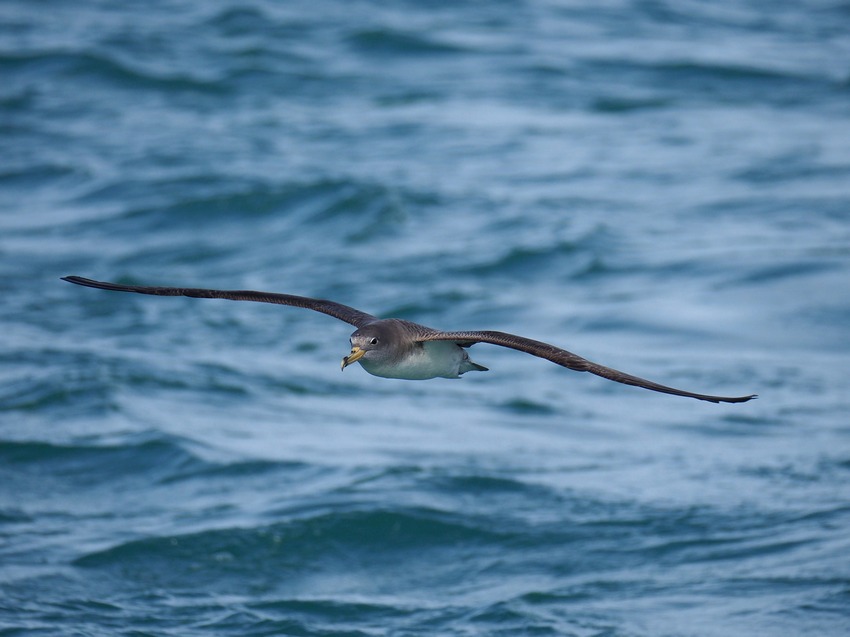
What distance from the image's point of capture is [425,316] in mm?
19641

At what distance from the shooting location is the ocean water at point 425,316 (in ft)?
41.5

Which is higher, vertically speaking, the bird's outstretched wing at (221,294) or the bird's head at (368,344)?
the bird's outstretched wing at (221,294)

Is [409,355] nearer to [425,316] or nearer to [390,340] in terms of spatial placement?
[390,340]

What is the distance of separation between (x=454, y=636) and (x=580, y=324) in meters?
8.09

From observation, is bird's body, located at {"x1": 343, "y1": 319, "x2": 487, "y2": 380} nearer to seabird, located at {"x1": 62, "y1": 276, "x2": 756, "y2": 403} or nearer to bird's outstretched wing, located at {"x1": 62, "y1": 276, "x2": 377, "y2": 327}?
seabird, located at {"x1": 62, "y1": 276, "x2": 756, "y2": 403}

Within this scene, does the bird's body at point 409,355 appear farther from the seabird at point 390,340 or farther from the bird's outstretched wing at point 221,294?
the bird's outstretched wing at point 221,294

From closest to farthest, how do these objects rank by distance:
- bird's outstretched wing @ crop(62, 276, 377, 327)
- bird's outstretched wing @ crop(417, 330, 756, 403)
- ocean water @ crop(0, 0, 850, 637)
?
bird's outstretched wing @ crop(417, 330, 756, 403)
bird's outstretched wing @ crop(62, 276, 377, 327)
ocean water @ crop(0, 0, 850, 637)

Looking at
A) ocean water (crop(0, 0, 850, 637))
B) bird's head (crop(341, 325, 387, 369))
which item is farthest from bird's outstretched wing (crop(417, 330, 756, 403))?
ocean water (crop(0, 0, 850, 637))

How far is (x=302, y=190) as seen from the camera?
24094mm

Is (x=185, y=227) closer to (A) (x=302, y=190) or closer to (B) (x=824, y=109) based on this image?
(A) (x=302, y=190)

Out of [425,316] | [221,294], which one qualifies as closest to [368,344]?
[221,294]

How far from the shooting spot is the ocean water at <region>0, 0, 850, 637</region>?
12.6 m

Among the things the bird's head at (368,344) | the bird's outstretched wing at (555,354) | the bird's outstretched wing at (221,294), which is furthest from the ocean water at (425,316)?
the bird's outstretched wing at (555,354)

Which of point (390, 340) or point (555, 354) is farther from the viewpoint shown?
point (390, 340)
